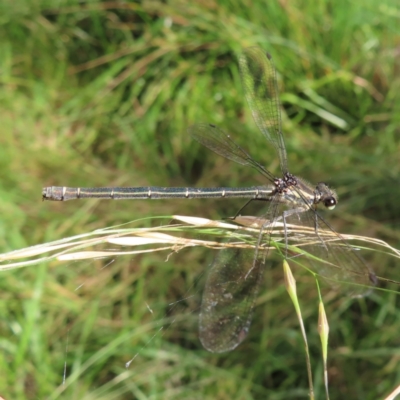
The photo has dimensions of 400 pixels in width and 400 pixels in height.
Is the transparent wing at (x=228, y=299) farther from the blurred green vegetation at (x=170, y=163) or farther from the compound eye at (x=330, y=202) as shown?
the blurred green vegetation at (x=170, y=163)

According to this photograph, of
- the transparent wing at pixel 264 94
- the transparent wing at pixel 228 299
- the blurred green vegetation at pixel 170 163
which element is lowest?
the blurred green vegetation at pixel 170 163

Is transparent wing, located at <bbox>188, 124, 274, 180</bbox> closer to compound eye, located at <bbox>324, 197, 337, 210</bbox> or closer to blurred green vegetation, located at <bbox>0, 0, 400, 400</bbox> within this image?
compound eye, located at <bbox>324, 197, 337, 210</bbox>

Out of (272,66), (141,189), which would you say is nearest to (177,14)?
(272,66)

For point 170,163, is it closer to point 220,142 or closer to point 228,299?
point 220,142

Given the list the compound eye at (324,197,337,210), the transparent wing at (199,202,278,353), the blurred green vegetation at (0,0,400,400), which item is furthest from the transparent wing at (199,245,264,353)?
the blurred green vegetation at (0,0,400,400)

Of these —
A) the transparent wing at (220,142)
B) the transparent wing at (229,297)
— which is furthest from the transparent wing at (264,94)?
the transparent wing at (229,297)

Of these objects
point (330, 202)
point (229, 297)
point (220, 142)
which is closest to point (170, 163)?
point (220, 142)
